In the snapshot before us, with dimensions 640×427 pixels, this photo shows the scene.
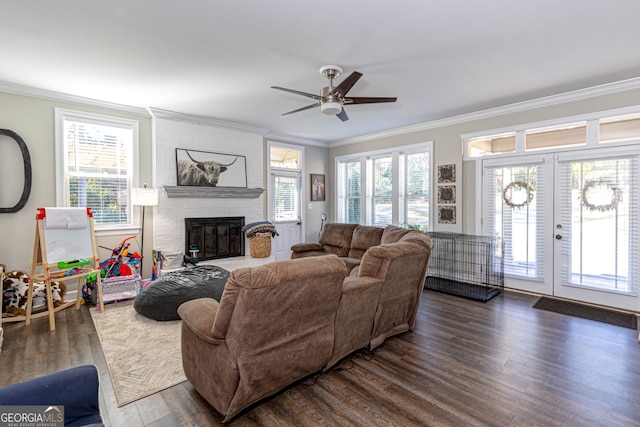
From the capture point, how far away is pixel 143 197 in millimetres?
4602

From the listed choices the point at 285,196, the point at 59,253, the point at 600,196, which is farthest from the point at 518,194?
the point at 59,253

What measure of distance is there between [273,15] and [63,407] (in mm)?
2732

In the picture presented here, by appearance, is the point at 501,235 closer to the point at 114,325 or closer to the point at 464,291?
the point at 464,291

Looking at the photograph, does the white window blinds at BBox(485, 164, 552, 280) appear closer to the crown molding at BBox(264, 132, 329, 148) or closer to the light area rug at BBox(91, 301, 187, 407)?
the crown molding at BBox(264, 132, 329, 148)

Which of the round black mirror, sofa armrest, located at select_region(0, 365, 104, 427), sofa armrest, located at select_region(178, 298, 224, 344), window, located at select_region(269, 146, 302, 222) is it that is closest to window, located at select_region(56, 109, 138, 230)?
the round black mirror

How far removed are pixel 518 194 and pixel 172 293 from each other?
504cm

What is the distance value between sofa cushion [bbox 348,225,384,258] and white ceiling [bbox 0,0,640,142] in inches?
82.3

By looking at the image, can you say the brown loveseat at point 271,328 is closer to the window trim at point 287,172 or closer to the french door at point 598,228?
the french door at point 598,228

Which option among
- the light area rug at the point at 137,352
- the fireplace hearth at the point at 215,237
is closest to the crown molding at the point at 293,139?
the fireplace hearth at the point at 215,237

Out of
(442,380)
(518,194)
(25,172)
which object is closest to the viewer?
(442,380)

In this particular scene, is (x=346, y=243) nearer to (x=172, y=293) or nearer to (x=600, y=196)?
(x=172, y=293)

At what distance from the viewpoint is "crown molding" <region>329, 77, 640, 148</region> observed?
3.83m

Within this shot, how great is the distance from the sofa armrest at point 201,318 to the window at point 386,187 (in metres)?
4.68

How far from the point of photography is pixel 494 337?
3170 mm
